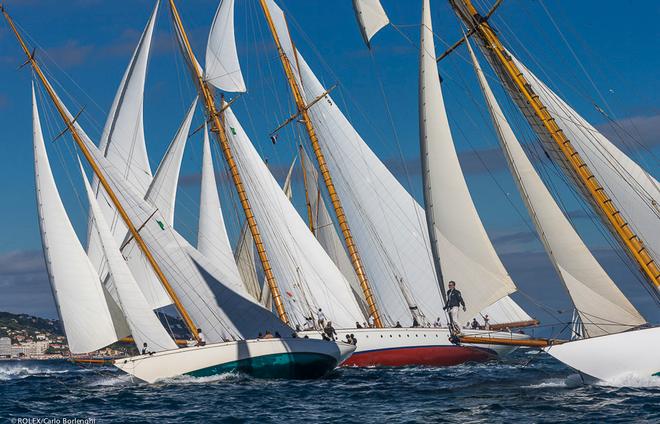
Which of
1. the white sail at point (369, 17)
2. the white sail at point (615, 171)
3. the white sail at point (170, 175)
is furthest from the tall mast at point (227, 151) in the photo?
the white sail at point (615, 171)

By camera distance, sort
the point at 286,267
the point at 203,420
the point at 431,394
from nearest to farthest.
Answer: the point at 203,420 → the point at 431,394 → the point at 286,267

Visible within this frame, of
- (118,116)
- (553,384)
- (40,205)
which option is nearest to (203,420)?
(553,384)

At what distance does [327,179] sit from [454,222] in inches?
857

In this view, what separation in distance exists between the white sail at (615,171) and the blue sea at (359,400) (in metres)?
5.26

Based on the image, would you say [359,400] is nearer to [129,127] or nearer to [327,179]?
[327,179]

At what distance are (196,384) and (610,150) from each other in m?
16.3

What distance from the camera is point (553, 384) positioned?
107 feet

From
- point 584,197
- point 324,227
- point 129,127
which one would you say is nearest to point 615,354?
point 584,197

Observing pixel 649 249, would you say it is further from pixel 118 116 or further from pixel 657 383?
pixel 118 116

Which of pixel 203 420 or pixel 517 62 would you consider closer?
pixel 203 420

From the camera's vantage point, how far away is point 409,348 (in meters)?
47.0

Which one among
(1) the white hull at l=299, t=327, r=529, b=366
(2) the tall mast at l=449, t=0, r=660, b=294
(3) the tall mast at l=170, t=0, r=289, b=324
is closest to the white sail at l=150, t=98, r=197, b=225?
(3) the tall mast at l=170, t=0, r=289, b=324

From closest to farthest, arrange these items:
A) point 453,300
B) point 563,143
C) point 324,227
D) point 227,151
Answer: point 453,300 < point 563,143 < point 227,151 < point 324,227

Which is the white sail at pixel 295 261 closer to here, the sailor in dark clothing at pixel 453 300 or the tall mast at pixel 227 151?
the tall mast at pixel 227 151
